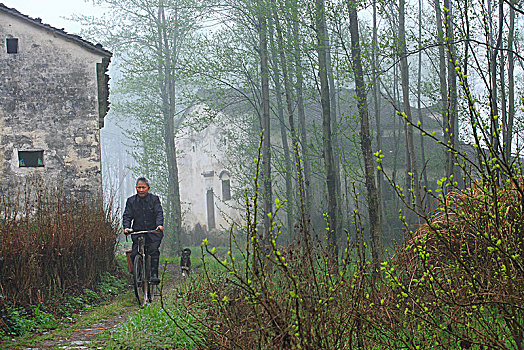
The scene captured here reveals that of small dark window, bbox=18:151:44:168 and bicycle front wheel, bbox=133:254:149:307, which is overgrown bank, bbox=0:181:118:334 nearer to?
bicycle front wheel, bbox=133:254:149:307

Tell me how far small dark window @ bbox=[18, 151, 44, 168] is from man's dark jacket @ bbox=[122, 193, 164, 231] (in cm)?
597

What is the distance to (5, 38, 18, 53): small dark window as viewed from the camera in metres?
14.1

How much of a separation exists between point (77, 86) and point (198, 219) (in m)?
20.4

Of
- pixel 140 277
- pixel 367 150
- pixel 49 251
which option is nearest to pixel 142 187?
pixel 140 277

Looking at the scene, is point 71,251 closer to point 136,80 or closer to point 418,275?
point 418,275

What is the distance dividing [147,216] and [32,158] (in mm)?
6322

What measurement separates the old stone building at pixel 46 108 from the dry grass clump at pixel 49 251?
8.65 feet

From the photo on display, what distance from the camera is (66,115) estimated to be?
14.2 metres

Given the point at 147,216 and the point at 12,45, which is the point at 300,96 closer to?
the point at 12,45

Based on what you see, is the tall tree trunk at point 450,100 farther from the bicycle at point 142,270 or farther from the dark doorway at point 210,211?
the dark doorway at point 210,211

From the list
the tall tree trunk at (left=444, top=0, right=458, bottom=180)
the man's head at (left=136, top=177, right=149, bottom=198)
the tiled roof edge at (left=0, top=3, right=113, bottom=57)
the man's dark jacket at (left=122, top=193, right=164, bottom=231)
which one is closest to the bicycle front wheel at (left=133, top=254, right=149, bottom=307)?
the man's dark jacket at (left=122, top=193, right=164, bottom=231)

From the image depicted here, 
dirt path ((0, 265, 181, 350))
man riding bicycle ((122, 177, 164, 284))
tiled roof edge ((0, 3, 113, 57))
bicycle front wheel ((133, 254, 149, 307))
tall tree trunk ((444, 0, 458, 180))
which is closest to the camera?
tall tree trunk ((444, 0, 458, 180))

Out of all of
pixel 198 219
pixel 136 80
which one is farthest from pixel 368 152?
pixel 198 219

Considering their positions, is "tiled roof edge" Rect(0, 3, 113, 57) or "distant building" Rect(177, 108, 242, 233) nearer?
"tiled roof edge" Rect(0, 3, 113, 57)
